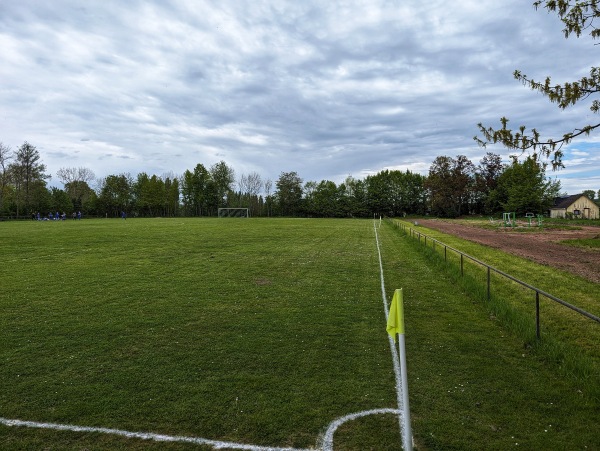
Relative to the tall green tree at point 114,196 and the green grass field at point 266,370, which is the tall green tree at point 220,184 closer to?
the tall green tree at point 114,196

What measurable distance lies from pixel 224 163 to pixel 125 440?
114570mm

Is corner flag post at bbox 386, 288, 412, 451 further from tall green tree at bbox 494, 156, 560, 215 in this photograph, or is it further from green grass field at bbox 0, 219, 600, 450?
tall green tree at bbox 494, 156, 560, 215

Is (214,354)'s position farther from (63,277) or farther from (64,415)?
(63,277)

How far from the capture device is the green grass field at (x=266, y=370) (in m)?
4.14

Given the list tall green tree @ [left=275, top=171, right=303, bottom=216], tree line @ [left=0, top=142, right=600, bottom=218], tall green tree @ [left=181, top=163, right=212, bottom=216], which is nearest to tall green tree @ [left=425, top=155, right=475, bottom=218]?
tree line @ [left=0, top=142, right=600, bottom=218]

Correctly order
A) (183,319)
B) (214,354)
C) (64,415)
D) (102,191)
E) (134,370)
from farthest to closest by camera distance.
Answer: (102,191), (183,319), (214,354), (134,370), (64,415)

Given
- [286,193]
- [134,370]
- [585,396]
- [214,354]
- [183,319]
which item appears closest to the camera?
[585,396]

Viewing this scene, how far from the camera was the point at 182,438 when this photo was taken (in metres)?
4.00

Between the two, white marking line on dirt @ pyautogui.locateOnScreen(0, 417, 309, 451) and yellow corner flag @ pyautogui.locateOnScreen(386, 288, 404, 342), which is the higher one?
yellow corner flag @ pyautogui.locateOnScreen(386, 288, 404, 342)

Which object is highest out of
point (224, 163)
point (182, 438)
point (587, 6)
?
point (224, 163)

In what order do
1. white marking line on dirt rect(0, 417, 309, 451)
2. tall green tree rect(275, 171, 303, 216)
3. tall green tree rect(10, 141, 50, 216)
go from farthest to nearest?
tall green tree rect(275, 171, 303, 216)
tall green tree rect(10, 141, 50, 216)
white marking line on dirt rect(0, 417, 309, 451)

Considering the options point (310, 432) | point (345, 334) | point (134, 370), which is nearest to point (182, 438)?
point (310, 432)

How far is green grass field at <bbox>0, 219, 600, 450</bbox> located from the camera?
414cm

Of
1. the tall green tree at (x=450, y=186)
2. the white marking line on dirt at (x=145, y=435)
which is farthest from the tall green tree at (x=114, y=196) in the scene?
the white marking line on dirt at (x=145, y=435)
